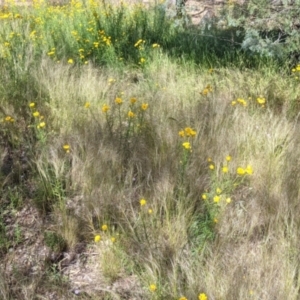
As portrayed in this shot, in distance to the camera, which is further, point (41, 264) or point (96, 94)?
point (96, 94)

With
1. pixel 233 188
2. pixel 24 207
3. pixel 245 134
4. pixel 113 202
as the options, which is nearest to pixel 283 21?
pixel 245 134

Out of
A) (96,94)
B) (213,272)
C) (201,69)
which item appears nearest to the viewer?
(213,272)

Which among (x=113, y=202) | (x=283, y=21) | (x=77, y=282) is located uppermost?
(x=283, y=21)

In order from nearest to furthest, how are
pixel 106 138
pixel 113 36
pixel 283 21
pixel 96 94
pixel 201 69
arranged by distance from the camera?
pixel 106 138, pixel 96 94, pixel 283 21, pixel 201 69, pixel 113 36

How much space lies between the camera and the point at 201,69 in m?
4.42

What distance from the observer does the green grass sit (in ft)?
6.27

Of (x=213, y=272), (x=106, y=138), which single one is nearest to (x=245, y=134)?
(x=106, y=138)

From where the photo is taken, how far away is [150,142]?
2912 mm

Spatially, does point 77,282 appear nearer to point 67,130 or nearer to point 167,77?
point 67,130

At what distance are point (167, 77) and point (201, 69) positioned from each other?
1.59 feet

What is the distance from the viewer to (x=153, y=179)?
251 centimetres

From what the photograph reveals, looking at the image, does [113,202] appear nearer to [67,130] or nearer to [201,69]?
[67,130]

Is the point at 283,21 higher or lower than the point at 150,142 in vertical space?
higher

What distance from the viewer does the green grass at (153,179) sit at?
191 centimetres
